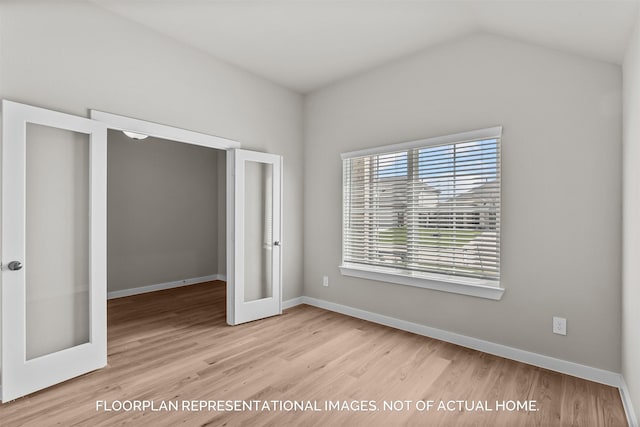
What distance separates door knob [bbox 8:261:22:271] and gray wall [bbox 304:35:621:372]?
3176mm

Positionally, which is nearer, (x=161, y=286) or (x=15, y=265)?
(x=15, y=265)

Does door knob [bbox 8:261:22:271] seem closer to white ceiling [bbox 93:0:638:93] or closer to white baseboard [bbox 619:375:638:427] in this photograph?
white ceiling [bbox 93:0:638:93]

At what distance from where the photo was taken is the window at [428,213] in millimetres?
2924

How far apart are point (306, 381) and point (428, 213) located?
198cm

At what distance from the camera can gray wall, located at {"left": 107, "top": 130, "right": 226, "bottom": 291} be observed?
4.88 metres

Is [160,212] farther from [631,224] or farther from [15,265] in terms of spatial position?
[631,224]

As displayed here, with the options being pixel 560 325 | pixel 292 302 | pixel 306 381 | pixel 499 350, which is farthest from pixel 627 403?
pixel 292 302

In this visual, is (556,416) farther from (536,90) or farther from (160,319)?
(160,319)

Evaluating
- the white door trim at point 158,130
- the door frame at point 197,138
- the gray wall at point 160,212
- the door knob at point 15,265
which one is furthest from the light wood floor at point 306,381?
the white door trim at point 158,130

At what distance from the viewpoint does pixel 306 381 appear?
2.40m

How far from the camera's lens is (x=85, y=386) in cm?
230

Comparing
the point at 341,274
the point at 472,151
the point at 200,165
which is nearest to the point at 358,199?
the point at 341,274

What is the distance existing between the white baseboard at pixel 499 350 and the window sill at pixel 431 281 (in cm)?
42

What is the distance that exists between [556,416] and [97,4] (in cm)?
452
